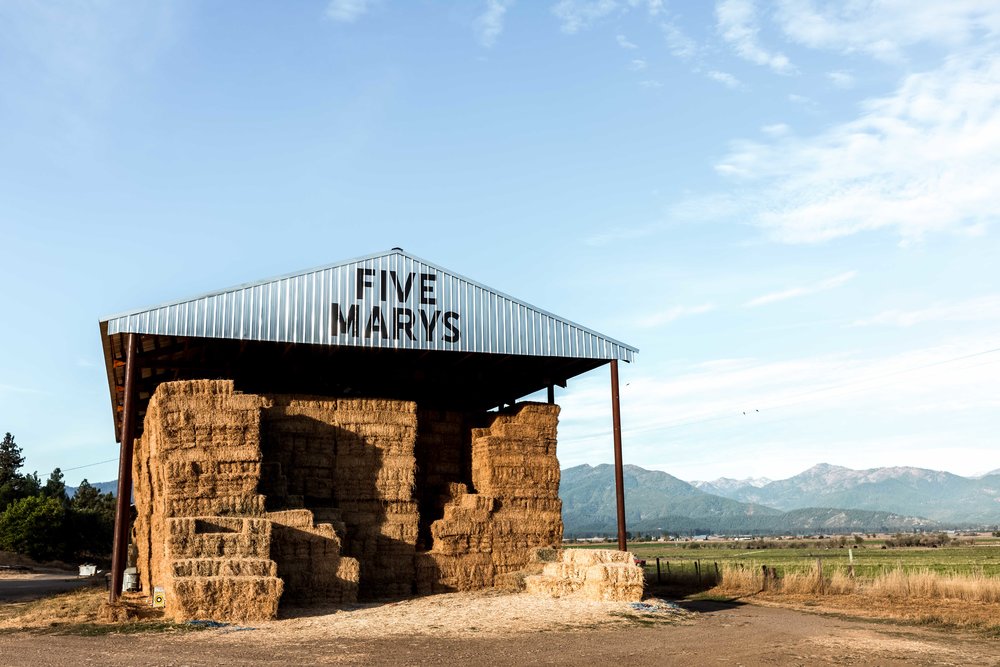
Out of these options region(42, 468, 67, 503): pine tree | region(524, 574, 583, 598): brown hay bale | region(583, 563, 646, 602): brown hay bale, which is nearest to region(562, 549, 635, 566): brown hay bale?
region(583, 563, 646, 602): brown hay bale

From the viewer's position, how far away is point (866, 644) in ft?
54.4

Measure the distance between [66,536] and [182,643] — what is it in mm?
46284

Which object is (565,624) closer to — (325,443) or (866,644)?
(866,644)

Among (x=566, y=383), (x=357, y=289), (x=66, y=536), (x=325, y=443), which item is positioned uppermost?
(x=357, y=289)

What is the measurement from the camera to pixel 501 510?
91.9ft

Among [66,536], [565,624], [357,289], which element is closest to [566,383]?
[357,289]

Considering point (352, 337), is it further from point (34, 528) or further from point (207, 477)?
point (34, 528)

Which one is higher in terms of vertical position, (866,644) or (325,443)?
(325,443)

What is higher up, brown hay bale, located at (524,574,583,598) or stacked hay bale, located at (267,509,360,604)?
stacked hay bale, located at (267,509,360,604)

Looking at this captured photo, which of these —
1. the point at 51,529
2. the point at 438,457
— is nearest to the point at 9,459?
the point at 51,529

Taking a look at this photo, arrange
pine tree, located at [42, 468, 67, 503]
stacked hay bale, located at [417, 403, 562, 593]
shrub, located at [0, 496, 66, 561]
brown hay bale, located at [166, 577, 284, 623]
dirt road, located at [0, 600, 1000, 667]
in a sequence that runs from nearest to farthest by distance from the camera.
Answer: dirt road, located at [0, 600, 1000, 667] → brown hay bale, located at [166, 577, 284, 623] → stacked hay bale, located at [417, 403, 562, 593] → shrub, located at [0, 496, 66, 561] → pine tree, located at [42, 468, 67, 503]

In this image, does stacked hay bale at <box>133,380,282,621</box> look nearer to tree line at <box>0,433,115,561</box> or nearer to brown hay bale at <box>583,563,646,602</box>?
brown hay bale at <box>583,563,646,602</box>

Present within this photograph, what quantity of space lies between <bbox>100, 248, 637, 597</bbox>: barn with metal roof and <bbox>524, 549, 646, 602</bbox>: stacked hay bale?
320 cm

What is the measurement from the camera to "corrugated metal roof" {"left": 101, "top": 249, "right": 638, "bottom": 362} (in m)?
24.3
